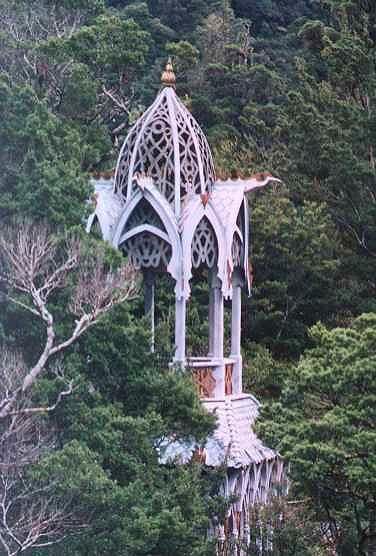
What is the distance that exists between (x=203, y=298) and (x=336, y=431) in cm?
962

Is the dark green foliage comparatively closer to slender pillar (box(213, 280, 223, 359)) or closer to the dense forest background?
the dense forest background

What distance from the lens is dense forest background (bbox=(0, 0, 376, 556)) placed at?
16956 millimetres

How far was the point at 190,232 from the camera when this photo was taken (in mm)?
19344

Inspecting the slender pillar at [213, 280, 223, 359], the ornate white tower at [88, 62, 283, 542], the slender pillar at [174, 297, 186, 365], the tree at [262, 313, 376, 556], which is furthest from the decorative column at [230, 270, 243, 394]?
the tree at [262, 313, 376, 556]

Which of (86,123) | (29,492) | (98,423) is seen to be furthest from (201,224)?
(86,123)

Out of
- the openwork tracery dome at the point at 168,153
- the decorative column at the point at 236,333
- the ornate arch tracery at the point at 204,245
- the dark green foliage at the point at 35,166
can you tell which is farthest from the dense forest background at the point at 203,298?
the ornate arch tracery at the point at 204,245

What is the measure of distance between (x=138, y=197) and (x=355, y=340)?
3.71m

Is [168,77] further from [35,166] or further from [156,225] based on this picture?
[35,166]

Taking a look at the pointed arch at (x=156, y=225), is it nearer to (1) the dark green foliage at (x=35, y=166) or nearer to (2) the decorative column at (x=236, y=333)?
(1) the dark green foliage at (x=35, y=166)

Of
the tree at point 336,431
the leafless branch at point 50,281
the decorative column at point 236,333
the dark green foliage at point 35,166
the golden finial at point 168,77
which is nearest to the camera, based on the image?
the leafless branch at point 50,281

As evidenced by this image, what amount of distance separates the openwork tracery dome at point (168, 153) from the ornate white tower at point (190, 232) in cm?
1

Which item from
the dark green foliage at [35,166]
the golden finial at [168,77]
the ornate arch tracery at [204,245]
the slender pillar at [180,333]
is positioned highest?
the golden finial at [168,77]

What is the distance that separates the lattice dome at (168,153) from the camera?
64.6 feet

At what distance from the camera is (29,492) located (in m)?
16.2
